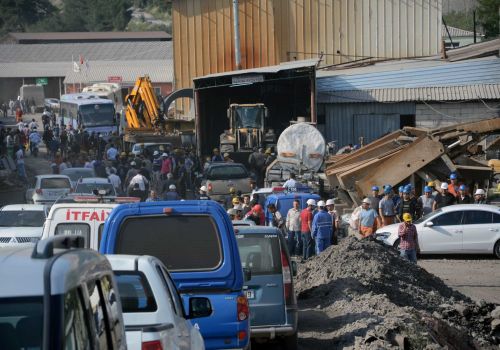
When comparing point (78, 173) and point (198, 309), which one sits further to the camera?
point (78, 173)

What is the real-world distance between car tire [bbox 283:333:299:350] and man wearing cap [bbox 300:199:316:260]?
398 inches

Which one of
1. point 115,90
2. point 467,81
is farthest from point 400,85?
point 115,90

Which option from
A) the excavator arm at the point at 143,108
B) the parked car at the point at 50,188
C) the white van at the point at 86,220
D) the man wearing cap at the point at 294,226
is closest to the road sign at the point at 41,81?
the excavator arm at the point at 143,108

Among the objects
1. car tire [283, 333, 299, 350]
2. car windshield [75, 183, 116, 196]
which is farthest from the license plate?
car windshield [75, 183, 116, 196]

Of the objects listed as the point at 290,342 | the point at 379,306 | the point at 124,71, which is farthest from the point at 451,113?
the point at 124,71

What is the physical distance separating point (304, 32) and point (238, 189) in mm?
20635

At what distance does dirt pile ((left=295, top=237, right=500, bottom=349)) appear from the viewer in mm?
13188

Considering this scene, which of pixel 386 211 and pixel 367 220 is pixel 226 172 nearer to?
pixel 386 211

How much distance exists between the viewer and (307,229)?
910 inches

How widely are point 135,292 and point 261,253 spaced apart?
469 cm

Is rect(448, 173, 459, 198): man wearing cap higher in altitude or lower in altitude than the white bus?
lower

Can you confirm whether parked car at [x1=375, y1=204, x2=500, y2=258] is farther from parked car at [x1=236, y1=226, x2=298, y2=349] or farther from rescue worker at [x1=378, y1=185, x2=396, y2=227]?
parked car at [x1=236, y1=226, x2=298, y2=349]

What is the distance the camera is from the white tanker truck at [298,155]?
115 ft

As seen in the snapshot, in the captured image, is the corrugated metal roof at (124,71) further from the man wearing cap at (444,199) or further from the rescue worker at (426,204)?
the rescue worker at (426,204)
